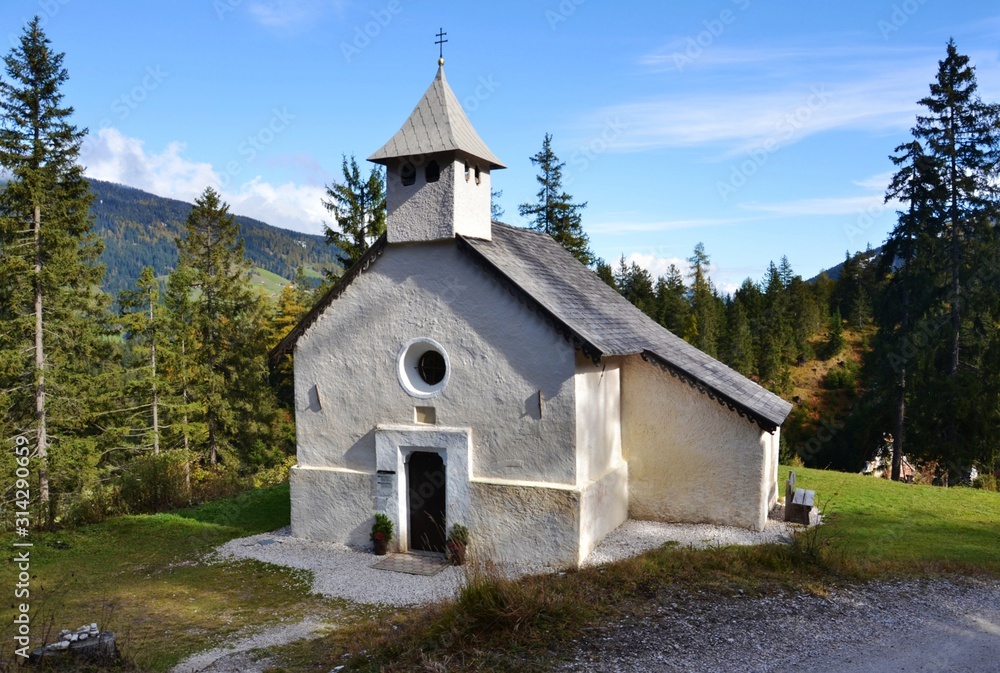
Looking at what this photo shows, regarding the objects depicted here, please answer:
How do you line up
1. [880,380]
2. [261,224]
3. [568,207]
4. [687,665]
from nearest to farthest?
[687,665] < [880,380] < [568,207] < [261,224]

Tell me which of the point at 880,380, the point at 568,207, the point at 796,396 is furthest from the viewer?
the point at 796,396

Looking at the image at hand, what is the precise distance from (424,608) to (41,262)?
1839 centimetres

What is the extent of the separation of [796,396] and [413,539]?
44.1 metres

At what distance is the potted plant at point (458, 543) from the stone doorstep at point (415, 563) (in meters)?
0.20

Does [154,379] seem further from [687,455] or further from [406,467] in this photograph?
[687,455]

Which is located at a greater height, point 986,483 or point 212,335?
point 212,335

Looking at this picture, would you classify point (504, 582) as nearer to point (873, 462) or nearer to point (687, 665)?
point (687, 665)

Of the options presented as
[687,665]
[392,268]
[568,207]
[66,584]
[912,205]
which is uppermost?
[568,207]

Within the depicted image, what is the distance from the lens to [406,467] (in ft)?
43.3

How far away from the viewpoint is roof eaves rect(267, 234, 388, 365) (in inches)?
526

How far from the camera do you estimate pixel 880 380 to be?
26609 millimetres

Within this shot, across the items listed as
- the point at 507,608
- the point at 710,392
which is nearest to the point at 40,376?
the point at 507,608

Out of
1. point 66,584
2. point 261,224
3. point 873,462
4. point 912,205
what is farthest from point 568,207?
point 261,224

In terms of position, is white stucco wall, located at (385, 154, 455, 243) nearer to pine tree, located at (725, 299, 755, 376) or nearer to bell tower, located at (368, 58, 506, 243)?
bell tower, located at (368, 58, 506, 243)
